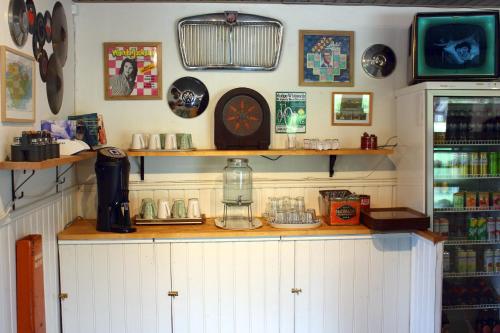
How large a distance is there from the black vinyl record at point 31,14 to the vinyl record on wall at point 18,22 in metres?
0.04

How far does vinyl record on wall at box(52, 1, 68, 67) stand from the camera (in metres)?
2.67

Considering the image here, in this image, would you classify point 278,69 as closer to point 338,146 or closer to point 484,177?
point 338,146

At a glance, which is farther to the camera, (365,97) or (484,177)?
(365,97)

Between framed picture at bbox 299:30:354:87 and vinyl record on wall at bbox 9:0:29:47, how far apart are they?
71.2 inches

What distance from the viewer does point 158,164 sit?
3.15 metres

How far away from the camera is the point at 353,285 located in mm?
2850

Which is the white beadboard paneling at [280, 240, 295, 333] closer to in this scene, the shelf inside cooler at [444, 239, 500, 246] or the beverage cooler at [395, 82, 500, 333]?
the beverage cooler at [395, 82, 500, 333]

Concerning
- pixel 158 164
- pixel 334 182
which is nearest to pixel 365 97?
pixel 334 182

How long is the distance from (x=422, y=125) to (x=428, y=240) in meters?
0.75

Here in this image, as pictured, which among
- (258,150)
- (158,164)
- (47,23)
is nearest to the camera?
(47,23)

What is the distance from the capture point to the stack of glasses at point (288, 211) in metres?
2.91

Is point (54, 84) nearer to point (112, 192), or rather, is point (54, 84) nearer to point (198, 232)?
point (112, 192)

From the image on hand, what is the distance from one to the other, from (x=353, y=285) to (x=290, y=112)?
1303 millimetres

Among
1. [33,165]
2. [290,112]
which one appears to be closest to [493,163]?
[290,112]
